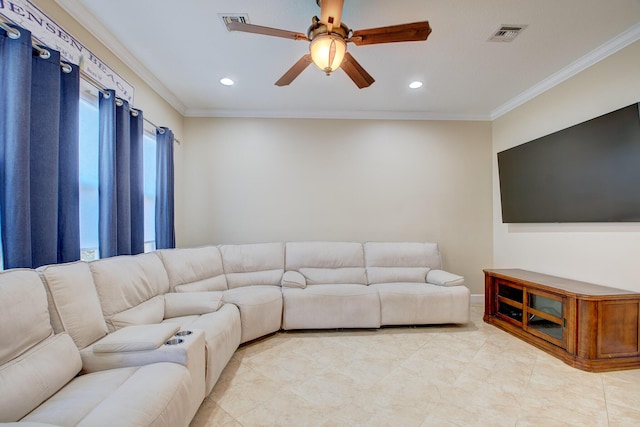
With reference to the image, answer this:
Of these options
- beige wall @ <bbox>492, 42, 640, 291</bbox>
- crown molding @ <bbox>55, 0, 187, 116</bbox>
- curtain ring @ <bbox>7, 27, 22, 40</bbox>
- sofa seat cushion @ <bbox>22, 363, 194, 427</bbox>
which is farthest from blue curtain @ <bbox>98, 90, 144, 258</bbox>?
beige wall @ <bbox>492, 42, 640, 291</bbox>

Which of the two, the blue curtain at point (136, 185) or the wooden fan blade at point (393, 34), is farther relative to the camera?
the blue curtain at point (136, 185)

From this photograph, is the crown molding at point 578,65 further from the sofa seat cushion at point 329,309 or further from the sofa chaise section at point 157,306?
the sofa chaise section at point 157,306

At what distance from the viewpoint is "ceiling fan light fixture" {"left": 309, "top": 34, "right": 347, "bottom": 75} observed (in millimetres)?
1776

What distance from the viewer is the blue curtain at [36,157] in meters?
1.55

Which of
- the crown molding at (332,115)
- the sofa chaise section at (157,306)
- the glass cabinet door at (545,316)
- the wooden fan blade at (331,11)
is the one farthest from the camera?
the crown molding at (332,115)

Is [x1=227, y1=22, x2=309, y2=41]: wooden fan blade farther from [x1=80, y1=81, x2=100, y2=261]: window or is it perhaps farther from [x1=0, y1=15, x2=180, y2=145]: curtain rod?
[x1=80, y1=81, x2=100, y2=261]: window

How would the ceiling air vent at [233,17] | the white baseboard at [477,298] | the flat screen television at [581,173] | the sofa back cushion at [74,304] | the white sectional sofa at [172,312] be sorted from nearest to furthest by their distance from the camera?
1. the white sectional sofa at [172,312]
2. the sofa back cushion at [74,304]
3. the ceiling air vent at [233,17]
4. the flat screen television at [581,173]
5. the white baseboard at [477,298]

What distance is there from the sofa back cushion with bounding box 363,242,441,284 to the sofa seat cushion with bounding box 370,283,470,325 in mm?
415

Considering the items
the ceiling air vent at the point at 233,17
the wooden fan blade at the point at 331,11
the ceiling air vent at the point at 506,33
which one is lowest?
the wooden fan blade at the point at 331,11

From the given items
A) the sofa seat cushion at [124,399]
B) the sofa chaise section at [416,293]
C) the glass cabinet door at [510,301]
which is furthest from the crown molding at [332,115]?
the sofa seat cushion at [124,399]

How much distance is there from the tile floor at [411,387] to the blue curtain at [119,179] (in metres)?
1.46

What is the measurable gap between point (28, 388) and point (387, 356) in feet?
7.97

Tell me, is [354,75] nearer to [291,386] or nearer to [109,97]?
[109,97]

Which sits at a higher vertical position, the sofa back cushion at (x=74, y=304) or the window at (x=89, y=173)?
the window at (x=89, y=173)
